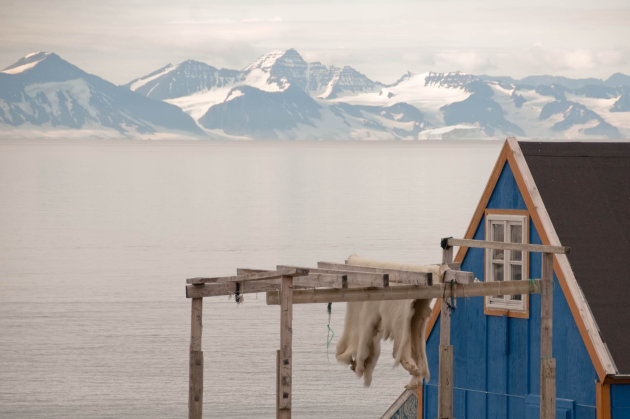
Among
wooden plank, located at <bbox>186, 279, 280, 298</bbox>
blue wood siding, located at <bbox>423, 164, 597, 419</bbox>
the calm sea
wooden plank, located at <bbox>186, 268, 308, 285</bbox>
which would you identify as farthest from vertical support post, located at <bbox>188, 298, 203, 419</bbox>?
the calm sea

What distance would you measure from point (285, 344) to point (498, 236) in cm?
860

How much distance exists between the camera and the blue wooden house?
23.0 m

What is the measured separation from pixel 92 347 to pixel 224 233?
76159mm

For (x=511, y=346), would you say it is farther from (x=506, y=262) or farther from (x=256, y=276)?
(x=256, y=276)

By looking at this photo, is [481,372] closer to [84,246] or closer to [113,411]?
[113,411]

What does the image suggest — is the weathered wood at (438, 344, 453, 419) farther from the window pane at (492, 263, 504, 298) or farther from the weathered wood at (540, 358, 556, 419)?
the window pane at (492, 263, 504, 298)

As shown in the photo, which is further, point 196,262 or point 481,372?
point 196,262

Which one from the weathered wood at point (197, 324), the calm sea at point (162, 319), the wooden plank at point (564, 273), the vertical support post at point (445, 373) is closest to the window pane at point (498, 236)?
the wooden plank at point (564, 273)

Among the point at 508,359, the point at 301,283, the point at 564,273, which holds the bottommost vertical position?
the point at 508,359

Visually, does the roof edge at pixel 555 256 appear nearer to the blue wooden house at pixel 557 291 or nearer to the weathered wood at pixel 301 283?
the blue wooden house at pixel 557 291

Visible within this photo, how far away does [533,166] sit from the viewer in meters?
25.0

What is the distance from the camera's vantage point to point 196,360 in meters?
19.3

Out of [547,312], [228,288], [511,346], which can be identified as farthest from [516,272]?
[228,288]

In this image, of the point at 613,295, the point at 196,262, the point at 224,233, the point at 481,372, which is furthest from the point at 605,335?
the point at 224,233
